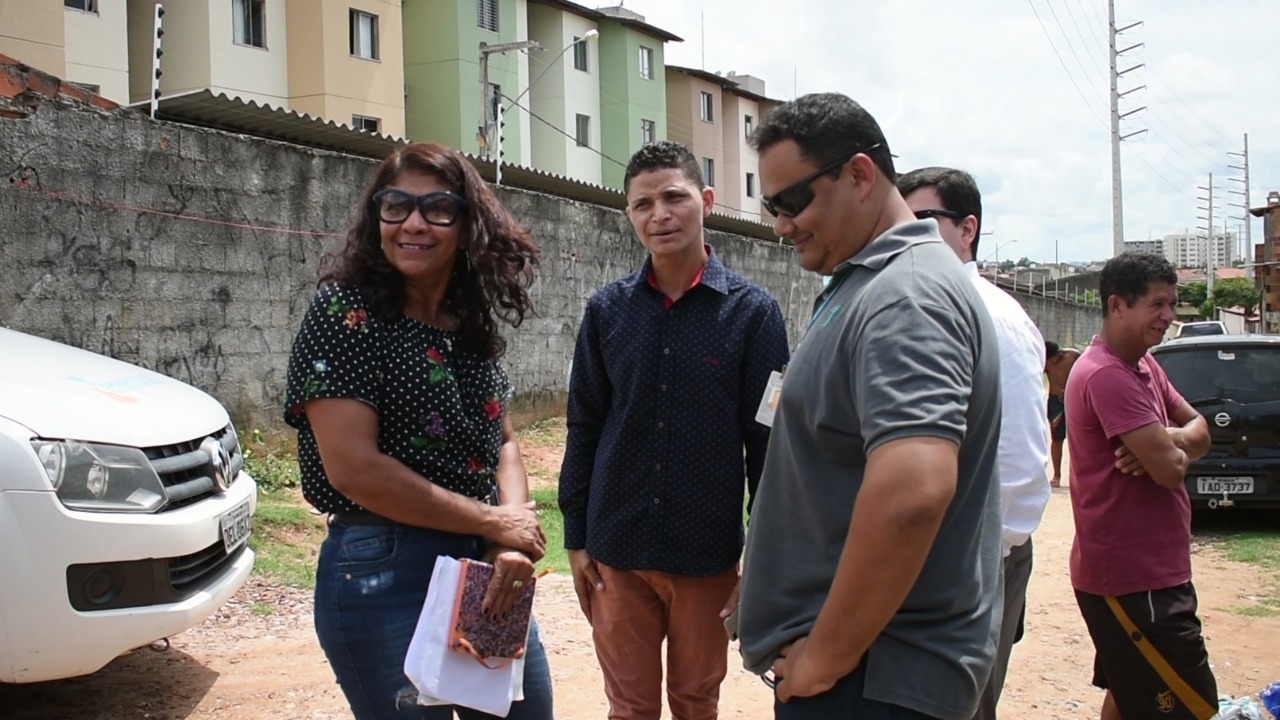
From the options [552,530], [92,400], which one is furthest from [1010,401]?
[552,530]

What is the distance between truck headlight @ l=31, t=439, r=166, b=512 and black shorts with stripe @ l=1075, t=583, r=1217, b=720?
3.15 meters

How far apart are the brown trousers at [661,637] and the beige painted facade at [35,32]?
18.2m

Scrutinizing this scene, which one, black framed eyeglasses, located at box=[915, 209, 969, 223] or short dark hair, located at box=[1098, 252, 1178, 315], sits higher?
black framed eyeglasses, located at box=[915, 209, 969, 223]

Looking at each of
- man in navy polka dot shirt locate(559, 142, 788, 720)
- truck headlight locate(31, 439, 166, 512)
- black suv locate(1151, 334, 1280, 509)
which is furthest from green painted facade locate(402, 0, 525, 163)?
man in navy polka dot shirt locate(559, 142, 788, 720)

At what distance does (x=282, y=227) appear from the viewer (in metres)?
8.62

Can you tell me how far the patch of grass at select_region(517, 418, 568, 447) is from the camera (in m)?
11.4

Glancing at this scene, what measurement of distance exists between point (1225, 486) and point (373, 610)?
751 cm

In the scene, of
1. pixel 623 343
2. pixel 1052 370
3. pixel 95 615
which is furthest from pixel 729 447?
pixel 1052 370

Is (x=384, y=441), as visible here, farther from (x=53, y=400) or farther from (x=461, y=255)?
(x=53, y=400)

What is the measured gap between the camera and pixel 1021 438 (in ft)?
9.32

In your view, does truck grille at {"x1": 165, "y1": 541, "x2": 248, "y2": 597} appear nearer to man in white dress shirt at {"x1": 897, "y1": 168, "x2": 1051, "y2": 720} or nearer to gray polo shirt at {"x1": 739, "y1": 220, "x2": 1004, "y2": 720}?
gray polo shirt at {"x1": 739, "y1": 220, "x2": 1004, "y2": 720}

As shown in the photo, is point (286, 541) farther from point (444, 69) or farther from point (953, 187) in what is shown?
point (444, 69)

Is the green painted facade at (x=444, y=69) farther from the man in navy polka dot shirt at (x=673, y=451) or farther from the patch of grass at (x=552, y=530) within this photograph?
the man in navy polka dot shirt at (x=673, y=451)

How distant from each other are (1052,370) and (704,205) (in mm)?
2341
